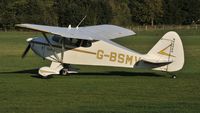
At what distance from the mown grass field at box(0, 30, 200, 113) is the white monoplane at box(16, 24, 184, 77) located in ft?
1.69

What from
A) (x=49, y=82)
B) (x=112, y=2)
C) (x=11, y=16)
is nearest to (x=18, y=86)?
(x=49, y=82)

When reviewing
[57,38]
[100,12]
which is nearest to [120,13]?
[100,12]

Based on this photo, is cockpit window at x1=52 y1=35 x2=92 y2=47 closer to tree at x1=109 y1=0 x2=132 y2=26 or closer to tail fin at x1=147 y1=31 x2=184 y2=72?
tail fin at x1=147 y1=31 x2=184 y2=72

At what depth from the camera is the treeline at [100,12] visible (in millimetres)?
99125

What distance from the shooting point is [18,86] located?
1691 cm

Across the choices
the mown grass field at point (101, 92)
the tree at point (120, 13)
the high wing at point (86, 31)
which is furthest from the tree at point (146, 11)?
the mown grass field at point (101, 92)

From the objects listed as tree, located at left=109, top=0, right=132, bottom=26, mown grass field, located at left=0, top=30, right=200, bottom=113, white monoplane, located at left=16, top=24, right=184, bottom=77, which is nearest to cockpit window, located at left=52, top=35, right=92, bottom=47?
white monoplane, located at left=16, top=24, right=184, bottom=77

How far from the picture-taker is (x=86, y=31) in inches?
853

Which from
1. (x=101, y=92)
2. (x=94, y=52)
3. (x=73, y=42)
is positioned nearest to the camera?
(x=101, y=92)

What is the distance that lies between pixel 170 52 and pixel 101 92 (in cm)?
460

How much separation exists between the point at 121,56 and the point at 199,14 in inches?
4191

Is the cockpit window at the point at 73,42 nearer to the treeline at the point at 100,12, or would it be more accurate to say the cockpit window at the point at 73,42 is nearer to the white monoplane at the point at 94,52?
the white monoplane at the point at 94,52

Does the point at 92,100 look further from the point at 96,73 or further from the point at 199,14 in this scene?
the point at 199,14

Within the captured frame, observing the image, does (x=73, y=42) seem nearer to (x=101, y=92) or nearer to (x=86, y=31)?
(x=86, y=31)
